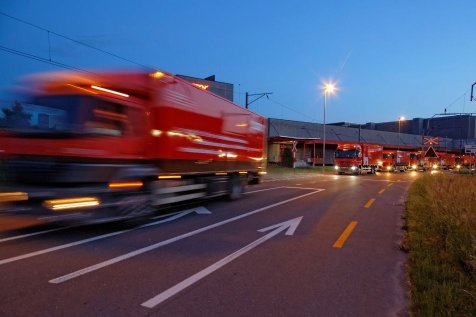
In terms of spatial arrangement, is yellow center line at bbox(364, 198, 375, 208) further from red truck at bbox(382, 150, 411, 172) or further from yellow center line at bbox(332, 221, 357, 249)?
red truck at bbox(382, 150, 411, 172)

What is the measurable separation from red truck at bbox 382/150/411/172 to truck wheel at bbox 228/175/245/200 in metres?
43.2

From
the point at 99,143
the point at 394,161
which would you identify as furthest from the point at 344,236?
the point at 394,161

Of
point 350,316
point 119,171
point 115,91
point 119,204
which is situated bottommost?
point 350,316

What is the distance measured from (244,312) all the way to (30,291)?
255cm

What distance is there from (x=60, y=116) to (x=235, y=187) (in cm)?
815

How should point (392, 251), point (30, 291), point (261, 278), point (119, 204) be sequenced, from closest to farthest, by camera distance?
point (30, 291), point (261, 278), point (392, 251), point (119, 204)

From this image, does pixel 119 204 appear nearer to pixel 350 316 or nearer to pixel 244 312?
pixel 244 312

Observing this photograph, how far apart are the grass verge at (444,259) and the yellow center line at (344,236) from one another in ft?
3.88

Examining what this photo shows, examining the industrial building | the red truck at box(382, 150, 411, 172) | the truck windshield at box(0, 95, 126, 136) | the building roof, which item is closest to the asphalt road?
the truck windshield at box(0, 95, 126, 136)

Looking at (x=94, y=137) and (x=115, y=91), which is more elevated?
(x=115, y=91)

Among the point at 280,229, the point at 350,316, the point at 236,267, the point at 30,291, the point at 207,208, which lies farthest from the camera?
the point at 207,208

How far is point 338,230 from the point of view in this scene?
977 centimetres

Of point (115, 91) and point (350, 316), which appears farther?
point (115, 91)

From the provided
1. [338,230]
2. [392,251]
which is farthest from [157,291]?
[338,230]
